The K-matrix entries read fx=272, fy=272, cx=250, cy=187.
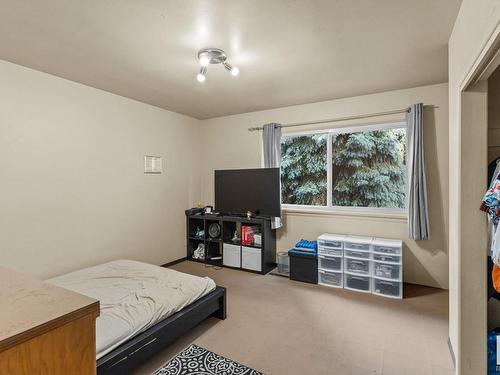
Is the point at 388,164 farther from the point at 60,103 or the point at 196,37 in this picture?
the point at 60,103

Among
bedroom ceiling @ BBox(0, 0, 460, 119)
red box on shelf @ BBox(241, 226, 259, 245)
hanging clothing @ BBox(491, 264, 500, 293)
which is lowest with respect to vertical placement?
red box on shelf @ BBox(241, 226, 259, 245)

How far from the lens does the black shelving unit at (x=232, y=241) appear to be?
3.88 m

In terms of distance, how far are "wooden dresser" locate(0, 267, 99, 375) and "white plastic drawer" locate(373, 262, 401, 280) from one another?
10.1ft

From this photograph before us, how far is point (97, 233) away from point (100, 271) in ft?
1.92

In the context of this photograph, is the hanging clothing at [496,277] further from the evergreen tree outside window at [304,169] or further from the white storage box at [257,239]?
the white storage box at [257,239]

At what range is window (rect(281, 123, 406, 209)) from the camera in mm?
3555

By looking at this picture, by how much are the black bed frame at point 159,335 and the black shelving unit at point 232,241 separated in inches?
52.1

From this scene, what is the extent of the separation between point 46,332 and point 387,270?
3.25 m

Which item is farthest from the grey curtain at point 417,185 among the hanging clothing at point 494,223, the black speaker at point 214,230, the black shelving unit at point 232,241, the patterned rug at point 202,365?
the black speaker at point 214,230

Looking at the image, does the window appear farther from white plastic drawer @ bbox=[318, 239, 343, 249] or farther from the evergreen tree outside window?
white plastic drawer @ bbox=[318, 239, 343, 249]

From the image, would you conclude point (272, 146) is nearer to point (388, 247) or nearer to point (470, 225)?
point (388, 247)

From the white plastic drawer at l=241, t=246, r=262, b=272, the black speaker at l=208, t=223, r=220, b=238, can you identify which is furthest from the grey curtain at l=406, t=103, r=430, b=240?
the black speaker at l=208, t=223, r=220, b=238

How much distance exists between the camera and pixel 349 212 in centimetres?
371

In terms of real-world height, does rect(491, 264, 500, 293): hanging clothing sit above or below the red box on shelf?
above
